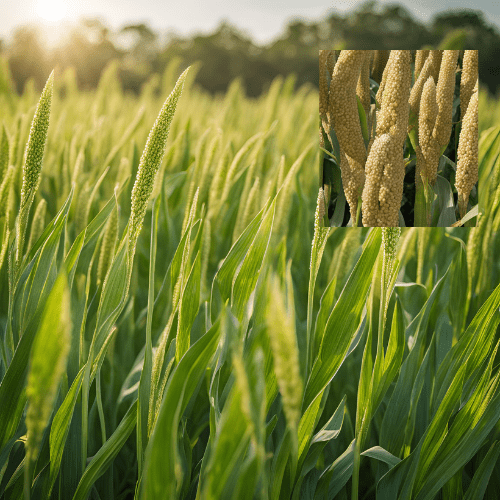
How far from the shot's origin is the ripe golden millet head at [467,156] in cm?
48

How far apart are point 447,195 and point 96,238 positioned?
1.35 feet

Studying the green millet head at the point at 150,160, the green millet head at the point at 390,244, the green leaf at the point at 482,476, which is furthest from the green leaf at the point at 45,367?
the green leaf at the point at 482,476

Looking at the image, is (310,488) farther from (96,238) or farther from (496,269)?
(496,269)

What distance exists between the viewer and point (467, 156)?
19.4 inches

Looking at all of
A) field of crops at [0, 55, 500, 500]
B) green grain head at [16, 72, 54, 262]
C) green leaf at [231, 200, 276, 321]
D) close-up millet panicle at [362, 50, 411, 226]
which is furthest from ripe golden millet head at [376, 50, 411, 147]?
green grain head at [16, 72, 54, 262]

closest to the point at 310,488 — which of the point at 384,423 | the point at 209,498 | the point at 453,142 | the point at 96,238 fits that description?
the point at 384,423

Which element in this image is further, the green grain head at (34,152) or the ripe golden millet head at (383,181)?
the ripe golden millet head at (383,181)

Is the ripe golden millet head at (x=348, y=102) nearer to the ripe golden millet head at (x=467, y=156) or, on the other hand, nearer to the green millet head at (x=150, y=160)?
the ripe golden millet head at (x=467, y=156)

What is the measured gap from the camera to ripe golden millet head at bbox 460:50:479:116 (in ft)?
1.63

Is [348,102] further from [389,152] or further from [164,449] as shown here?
[164,449]

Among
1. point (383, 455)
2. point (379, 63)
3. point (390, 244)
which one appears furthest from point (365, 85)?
point (383, 455)

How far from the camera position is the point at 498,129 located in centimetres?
58

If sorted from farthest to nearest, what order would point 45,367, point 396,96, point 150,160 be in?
point 396,96
point 150,160
point 45,367

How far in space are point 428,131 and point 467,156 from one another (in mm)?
57
